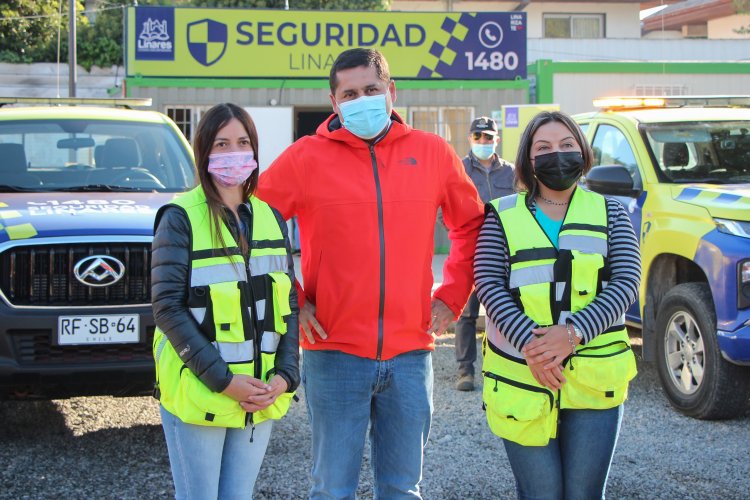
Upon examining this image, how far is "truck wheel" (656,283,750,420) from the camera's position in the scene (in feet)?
18.7

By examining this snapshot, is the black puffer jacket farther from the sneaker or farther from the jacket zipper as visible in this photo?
the sneaker

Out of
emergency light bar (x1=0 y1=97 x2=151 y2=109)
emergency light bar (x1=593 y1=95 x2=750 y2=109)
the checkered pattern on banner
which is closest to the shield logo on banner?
the checkered pattern on banner

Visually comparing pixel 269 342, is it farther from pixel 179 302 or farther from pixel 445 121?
pixel 445 121

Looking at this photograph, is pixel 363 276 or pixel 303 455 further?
pixel 303 455

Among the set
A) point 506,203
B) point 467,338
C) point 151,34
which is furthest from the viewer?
point 151,34

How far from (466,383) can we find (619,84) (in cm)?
1430

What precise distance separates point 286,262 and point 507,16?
1346cm

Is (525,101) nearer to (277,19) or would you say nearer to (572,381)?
(277,19)

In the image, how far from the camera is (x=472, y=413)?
6039 millimetres

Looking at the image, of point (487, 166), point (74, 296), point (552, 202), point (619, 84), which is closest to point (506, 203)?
point (552, 202)

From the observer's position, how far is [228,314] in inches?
113

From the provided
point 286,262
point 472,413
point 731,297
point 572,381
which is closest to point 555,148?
point 572,381

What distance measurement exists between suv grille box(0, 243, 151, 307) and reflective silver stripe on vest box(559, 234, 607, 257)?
267cm

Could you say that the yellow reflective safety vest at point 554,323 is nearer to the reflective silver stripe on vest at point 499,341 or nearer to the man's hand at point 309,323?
the reflective silver stripe on vest at point 499,341
